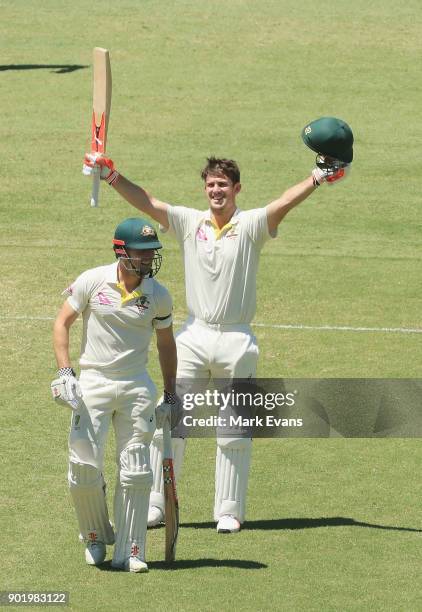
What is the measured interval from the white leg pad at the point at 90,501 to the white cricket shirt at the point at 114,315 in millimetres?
706

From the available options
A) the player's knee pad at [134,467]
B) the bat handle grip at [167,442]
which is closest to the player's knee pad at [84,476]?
the player's knee pad at [134,467]

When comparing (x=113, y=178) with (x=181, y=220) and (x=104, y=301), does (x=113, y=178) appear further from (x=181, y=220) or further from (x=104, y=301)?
(x=104, y=301)

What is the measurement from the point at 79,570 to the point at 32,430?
10.2 feet

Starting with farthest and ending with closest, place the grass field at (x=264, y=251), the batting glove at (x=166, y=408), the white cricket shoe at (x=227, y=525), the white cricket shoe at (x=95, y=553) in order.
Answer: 1. the white cricket shoe at (x=227, y=525)
2. the batting glove at (x=166, y=408)
3. the grass field at (x=264, y=251)
4. the white cricket shoe at (x=95, y=553)

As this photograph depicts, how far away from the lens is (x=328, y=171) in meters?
11.3

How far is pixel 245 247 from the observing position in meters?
11.4

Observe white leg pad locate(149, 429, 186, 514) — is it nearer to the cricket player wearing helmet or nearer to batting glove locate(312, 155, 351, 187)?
the cricket player wearing helmet

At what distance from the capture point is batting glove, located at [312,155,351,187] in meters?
11.3

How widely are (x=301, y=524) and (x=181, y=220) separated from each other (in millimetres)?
2515

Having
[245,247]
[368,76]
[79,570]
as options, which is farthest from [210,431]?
[368,76]

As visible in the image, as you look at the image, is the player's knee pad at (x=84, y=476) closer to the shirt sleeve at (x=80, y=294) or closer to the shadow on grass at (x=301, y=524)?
the shirt sleeve at (x=80, y=294)

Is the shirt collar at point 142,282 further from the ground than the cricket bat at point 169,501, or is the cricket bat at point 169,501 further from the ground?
the shirt collar at point 142,282

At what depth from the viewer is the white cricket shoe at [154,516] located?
36.9 feet

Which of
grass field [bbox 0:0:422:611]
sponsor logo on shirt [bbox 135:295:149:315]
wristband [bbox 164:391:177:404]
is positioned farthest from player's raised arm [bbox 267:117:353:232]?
grass field [bbox 0:0:422:611]
